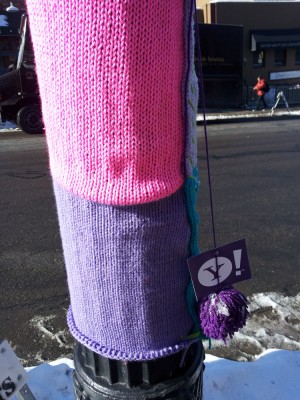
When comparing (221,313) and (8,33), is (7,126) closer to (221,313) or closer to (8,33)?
(8,33)

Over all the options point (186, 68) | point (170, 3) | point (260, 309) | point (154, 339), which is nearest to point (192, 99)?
point (186, 68)

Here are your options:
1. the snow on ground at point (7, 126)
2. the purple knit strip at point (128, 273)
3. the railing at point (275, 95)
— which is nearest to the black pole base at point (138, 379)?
the purple knit strip at point (128, 273)

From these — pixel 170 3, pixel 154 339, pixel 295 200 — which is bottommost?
pixel 295 200

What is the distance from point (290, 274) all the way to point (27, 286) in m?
2.27

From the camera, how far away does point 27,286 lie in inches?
152

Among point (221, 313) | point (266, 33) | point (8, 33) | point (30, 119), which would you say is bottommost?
point (30, 119)

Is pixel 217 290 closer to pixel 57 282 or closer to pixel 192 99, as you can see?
pixel 192 99

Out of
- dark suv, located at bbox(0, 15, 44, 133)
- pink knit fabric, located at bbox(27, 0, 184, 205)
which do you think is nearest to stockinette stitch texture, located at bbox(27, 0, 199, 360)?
pink knit fabric, located at bbox(27, 0, 184, 205)

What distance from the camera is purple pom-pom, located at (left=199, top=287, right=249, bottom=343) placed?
4.21 ft

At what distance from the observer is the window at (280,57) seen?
71.8 ft

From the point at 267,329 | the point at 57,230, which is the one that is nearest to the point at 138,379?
the point at 267,329

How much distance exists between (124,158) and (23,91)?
36.1 ft

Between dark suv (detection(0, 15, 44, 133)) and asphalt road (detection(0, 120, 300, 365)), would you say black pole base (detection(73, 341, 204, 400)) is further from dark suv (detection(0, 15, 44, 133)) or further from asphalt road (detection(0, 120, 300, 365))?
dark suv (detection(0, 15, 44, 133))

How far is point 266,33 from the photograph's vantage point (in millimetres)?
20938
